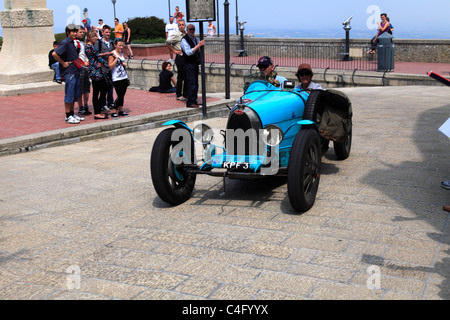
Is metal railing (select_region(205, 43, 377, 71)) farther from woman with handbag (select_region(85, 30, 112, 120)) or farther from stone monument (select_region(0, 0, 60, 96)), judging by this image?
woman with handbag (select_region(85, 30, 112, 120))

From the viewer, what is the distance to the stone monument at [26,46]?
1557cm

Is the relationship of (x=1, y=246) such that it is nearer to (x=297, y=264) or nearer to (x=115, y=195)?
(x=115, y=195)

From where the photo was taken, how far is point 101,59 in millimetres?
10812

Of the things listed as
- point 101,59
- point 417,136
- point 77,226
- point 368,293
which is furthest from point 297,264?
point 101,59

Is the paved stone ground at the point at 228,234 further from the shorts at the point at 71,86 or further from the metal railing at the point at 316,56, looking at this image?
the metal railing at the point at 316,56

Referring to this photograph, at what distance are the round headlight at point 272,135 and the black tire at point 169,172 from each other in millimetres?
886

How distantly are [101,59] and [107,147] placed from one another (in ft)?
7.08

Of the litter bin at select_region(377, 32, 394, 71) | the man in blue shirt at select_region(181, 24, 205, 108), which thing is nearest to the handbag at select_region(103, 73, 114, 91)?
the man in blue shirt at select_region(181, 24, 205, 108)

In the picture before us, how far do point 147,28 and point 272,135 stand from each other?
31.5 metres

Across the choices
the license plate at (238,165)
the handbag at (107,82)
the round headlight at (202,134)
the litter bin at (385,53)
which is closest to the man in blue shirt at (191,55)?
the handbag at (107,82)

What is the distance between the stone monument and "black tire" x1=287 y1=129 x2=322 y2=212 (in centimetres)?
1134

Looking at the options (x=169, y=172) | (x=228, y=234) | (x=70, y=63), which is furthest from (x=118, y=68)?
(x=228, y=234)
